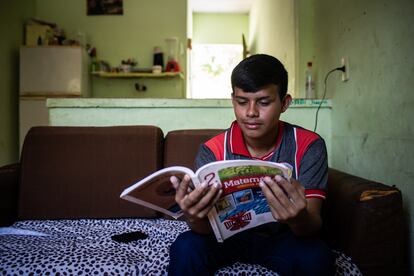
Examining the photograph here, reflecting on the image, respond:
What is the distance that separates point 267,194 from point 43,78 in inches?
122

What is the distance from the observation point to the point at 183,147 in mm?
1518

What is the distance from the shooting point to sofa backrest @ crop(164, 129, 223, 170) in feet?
4.93

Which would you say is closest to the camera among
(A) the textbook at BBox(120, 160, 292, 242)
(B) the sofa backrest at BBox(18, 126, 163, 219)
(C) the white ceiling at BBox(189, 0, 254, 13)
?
(A) the textbook at BBox(120, 160, 292, 242)

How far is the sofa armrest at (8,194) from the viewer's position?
1.42m

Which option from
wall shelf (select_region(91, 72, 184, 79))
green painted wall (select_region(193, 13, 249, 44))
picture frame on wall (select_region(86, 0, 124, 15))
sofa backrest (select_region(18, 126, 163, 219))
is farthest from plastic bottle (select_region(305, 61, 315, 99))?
green painted wall (select_region(193, 13, 249, 44))

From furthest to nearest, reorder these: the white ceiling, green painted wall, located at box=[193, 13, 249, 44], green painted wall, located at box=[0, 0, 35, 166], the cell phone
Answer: green painted wall, located at box=[193, 13, 249, 44] → the white ceiling → green painted wall, located at box=[0, 0, 35, 166] → the cell phone

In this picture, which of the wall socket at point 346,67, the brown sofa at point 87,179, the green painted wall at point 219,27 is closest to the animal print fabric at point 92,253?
the brown sofa at point 87,179

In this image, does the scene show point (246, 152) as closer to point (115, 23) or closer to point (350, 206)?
point (350, 206)

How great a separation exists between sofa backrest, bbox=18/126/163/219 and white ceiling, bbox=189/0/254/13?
3783 mm

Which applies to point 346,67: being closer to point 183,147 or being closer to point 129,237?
point 183,147

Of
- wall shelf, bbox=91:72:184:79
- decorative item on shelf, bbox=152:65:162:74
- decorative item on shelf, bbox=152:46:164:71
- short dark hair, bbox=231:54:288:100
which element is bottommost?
short dark hair, bbox=231:54:288:100

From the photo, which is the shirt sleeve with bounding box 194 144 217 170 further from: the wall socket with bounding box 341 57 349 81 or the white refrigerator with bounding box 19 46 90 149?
the white refrigerator with bounding box 19 46 90 149

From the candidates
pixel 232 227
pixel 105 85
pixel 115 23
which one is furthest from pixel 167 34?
pixel 232 227

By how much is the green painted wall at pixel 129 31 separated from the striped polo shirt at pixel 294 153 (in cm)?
295
